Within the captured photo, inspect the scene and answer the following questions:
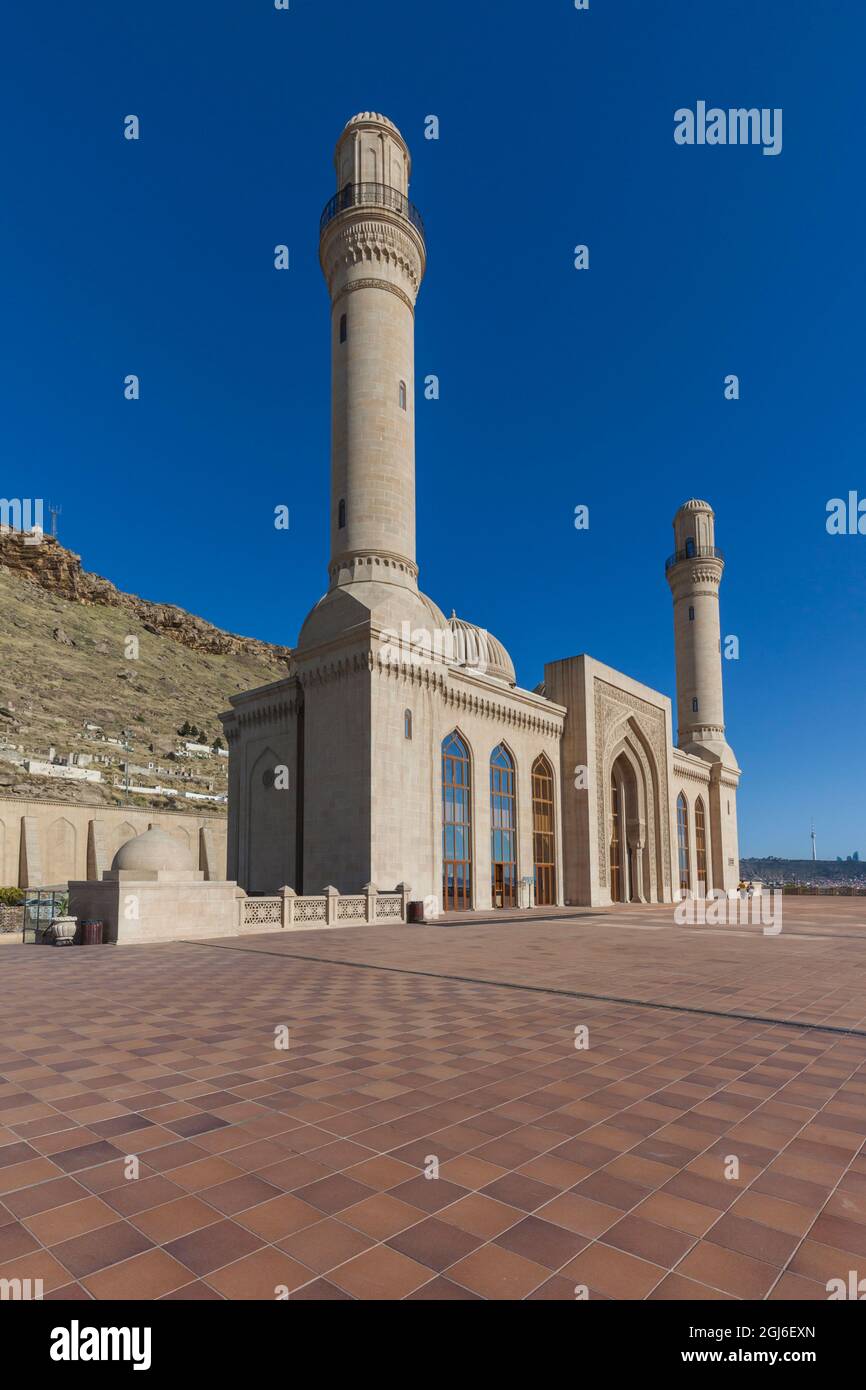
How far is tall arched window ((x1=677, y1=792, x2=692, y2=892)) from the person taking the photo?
139ft

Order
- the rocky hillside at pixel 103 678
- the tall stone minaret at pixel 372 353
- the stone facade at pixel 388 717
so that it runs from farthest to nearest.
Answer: the rocky hillside at pixel 103 678 < the tall stone minaret at pixel 372 353 < the stone facade at pixel 388 717

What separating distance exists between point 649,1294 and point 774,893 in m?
48.5

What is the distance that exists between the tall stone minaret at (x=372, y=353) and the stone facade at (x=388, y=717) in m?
0.06

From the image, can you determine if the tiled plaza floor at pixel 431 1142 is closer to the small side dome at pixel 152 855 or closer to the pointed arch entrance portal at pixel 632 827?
the small side dome at pixel 152 855

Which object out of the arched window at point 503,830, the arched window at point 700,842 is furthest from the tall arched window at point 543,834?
the arched window at point 700,842

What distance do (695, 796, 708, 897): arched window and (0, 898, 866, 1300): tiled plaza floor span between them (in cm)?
3727

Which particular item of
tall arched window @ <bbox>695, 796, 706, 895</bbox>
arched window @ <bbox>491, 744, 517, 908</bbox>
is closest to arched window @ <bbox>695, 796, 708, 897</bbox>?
tall arched window @ <bbox>695, 796, 706, 895</bbox>

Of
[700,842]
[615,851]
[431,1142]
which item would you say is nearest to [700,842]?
[700,842]

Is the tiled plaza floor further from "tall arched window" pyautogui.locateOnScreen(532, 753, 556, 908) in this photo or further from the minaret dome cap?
the minaret dome cap

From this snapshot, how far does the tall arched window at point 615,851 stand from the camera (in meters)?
36.0

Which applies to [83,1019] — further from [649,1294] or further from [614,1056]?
[649,1294]

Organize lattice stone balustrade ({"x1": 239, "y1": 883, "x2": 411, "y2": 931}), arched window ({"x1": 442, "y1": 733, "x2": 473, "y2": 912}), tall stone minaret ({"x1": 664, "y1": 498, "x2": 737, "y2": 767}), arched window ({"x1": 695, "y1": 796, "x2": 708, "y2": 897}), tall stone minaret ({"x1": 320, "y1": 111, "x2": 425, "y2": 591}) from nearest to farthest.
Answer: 1. lattice stone balustrade ({"x1": 239, "y1": 883, "x2": 411, "y2": 931})
2. arched window ({"x1": 442, "y1": 733, "x2": 473, "y2": 912})
3. tall stone minaret ({"x1": 320, "y1": 111, "x2": 425, "y2": 591})
4. arched window ({"x1": 695, "y1": 796, "x2": 708, "y2": 897})
5. tall stone minaret ({"x1": 664, "y1": 498, "x2": 737, "y2": 767})

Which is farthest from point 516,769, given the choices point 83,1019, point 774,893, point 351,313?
point 774,893

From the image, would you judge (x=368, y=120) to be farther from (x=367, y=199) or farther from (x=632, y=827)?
(x=632, y=827)
